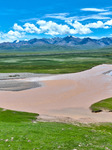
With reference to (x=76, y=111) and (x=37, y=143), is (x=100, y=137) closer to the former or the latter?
(x=37, y=143)

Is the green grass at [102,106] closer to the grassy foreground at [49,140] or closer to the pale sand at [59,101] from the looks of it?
the pale sand at [59,101]

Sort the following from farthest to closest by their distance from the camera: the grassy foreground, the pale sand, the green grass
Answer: the green grass < the pale sand < the grassy foreground

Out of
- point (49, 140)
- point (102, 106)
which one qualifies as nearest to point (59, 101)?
point (102, 106)

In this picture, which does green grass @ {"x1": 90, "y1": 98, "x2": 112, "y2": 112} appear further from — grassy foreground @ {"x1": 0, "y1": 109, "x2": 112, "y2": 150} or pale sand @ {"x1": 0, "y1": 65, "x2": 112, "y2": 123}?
grassy foreground @ {"x1": 0, "y1": 109, "x2": 112, "y2": 150}

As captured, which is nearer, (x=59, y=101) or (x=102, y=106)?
(x=102, y=106)

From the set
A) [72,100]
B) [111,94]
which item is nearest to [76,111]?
[72,100]

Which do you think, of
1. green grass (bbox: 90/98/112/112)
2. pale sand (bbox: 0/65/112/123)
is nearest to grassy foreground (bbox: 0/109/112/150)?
pale sand (bbox: 0/65/112/123)

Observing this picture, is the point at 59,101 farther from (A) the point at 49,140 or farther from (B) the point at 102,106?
(A) the point at 49,140

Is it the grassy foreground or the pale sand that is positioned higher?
the pale sand

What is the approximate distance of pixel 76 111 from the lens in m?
48.9

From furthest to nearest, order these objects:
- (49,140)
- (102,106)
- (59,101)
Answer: (59,101) < (102,106) < (49,140)

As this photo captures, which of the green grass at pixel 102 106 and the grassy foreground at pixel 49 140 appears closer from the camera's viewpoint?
the grassy foreground at pixel 49 140

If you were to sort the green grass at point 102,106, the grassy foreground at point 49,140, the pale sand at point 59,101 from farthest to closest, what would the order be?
1. the green grass at point 102,106
2. the pale sand at point 59,101
3. the grassy foreground at point 49,140

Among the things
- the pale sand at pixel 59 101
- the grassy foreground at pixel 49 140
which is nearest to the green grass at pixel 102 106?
the pale sand at pixel 59 101
